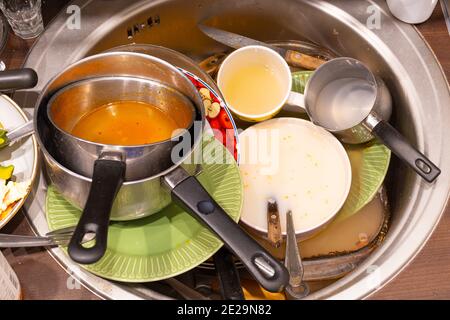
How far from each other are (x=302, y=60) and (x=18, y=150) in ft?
1.76

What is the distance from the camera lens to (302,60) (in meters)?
1.05

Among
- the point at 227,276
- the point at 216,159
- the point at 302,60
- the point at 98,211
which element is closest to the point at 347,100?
the point at 302,60

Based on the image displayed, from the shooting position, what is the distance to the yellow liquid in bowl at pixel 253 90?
38.9 inches

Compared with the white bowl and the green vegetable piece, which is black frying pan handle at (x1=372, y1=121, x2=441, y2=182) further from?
the green vegetable piece

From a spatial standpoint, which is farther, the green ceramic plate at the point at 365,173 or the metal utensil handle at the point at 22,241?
the green ceramic plate at the point at 365,173

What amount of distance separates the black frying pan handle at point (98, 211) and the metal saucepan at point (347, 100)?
0.42 meters

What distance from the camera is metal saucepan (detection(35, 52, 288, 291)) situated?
2.17ft

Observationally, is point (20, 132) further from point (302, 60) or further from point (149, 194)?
point (302, 60)

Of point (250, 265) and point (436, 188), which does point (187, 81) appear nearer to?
point (250, 265)

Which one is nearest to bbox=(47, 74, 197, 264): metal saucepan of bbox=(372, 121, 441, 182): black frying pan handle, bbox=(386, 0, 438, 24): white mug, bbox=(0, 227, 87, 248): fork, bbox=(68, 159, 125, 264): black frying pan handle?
bbox=(68, 159, 125, 264): black frying pan handle

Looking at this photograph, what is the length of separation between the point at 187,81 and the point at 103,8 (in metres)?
0.31

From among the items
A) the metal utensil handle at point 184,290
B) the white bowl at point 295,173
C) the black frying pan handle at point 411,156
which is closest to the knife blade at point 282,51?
the white bowl at point 295,173

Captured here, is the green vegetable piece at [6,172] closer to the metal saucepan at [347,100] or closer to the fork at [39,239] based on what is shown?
the fork at [39,239]

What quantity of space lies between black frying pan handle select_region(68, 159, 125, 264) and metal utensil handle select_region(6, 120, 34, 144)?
0.65 feet
